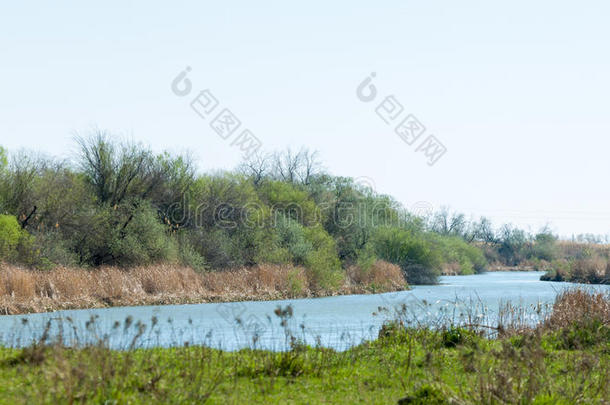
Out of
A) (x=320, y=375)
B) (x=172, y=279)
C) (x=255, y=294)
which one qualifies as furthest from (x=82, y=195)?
(x=320, y=375)

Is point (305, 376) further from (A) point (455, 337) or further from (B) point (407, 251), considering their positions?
A: (B) point (407, 251)

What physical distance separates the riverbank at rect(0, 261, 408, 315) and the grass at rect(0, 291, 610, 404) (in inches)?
716

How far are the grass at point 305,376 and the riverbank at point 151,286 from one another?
18183 mm

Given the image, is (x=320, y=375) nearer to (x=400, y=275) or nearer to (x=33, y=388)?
→ (x=33, y=388)

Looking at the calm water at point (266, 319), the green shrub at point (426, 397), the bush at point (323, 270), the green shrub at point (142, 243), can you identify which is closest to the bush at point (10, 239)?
the calm water at point (266, 319)

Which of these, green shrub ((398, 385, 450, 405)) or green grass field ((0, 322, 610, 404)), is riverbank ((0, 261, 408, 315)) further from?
green shrub ((398, 385, 450, 405))

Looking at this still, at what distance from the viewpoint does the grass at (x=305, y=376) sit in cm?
963

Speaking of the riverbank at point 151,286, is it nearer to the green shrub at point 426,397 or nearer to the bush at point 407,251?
the bush at point 407,251

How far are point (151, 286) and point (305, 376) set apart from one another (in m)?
27.5

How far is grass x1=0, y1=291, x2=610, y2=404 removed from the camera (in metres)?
9.63

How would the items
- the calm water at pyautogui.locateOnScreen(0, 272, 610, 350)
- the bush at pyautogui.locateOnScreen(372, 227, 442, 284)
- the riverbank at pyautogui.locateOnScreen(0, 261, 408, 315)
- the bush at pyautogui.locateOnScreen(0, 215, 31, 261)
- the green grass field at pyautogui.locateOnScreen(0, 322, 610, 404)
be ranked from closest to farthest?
the green grass field at pyautogui.locateOnScreen(0, 322, 610, 404) → the calm water at pyautogui.locateOnScreen(0, 272, 610, 350) → the riverbank at pyautogui.locateOnScreen(0, 261, 408, 315) → the bush at pyautogui.locateOnScreen(0, 215, 31, 261) → the bush at pyautogui.locateOnScreen(372, 227, 442, 284)

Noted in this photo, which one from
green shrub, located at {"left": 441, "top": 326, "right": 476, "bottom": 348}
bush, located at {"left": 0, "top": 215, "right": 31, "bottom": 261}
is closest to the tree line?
bush, located at {"left": 0, "top": 215, "right": 31, "bottom": 261}

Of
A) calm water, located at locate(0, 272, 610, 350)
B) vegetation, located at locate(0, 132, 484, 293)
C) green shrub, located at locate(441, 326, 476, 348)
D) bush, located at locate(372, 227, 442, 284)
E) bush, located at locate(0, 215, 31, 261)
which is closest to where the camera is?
green shrub, located at locate(441, 326, 476, 348)

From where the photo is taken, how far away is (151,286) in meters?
38.9
